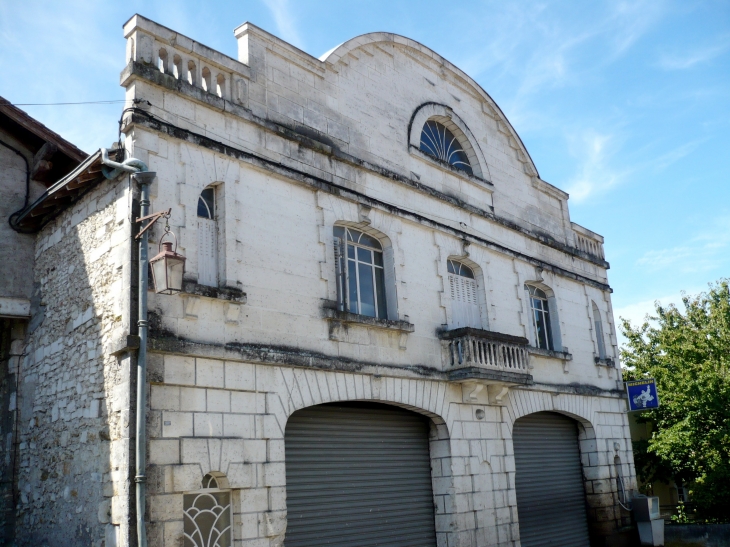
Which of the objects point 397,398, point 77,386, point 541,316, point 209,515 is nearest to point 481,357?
point 397,398

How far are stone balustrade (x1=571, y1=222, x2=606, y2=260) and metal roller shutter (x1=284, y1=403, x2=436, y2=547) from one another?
8.25 metres

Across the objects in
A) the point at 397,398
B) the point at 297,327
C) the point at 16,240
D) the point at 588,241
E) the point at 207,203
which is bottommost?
the point at 397,398

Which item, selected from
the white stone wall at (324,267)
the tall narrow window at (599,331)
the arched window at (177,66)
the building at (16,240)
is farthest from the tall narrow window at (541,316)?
the building at (16,240)

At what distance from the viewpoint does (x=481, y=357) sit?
1280 cm

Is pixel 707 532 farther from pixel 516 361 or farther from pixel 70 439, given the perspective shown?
pixel 70 439

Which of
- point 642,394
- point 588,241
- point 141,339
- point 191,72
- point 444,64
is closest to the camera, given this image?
point 141,339

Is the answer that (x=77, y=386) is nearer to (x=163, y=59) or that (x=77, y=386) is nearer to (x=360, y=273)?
(x=163, y=59)

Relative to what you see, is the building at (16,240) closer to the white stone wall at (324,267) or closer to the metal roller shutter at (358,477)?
the white stone wall at (324,267)

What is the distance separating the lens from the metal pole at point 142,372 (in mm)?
8008

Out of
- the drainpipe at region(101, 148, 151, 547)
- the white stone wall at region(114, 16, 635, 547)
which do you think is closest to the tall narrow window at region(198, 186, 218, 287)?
the white stone wall at region(114, 16, 635, 547)

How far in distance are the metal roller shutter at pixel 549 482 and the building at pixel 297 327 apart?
6 centimetres

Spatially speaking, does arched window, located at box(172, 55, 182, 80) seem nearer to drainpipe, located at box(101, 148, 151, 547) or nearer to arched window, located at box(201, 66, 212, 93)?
arched window, located at box(201, 66, 212, 93)

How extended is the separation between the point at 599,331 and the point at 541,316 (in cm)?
289

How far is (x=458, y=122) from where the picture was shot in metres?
15.6
